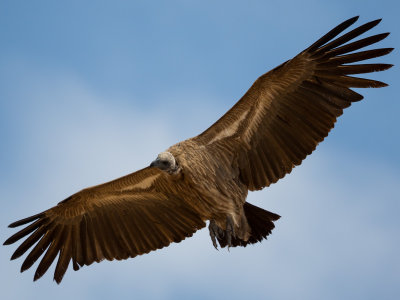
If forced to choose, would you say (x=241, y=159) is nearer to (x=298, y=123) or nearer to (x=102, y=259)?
(x=298, y=123)

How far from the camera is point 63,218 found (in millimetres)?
10922

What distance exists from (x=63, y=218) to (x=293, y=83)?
12.1 ft

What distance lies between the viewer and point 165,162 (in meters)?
9.81

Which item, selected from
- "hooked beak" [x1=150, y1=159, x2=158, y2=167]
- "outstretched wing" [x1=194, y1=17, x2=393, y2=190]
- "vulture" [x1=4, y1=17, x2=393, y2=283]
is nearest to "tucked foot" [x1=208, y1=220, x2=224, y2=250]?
"vulture" [x1=4, y1=17, x2=393, y2=283]

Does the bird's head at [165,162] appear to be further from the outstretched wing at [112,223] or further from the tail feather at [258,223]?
the tail feather at [258,223]

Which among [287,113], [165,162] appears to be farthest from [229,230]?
[287,113]

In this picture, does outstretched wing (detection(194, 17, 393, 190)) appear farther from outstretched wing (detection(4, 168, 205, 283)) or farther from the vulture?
outstretched wing (detection(4, 168, 205, 283))

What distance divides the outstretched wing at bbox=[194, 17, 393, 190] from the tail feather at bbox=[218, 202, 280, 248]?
30 centimetres

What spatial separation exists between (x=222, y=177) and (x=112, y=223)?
6.07ft

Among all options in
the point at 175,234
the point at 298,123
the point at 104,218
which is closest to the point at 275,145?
the point at 298,123

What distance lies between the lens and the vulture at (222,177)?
396 inches

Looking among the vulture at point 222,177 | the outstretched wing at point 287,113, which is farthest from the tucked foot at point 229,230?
the outstretched wing at point 287,113

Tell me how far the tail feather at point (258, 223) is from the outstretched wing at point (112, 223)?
68 cm

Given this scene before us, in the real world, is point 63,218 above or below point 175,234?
above
